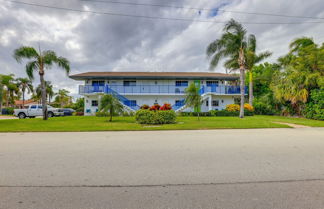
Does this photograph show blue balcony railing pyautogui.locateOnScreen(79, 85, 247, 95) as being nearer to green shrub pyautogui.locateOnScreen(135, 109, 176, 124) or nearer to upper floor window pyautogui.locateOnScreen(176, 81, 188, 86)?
upper floor window pyautogui.locateOnScreen(176, 81, 188, 86)

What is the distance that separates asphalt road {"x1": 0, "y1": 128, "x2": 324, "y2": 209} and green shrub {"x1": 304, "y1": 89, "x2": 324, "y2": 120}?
47.9 feet

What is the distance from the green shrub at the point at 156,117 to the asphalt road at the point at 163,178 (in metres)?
6.73

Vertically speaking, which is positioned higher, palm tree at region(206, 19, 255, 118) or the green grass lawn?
palm tree at region(206, 19, 255, 118)

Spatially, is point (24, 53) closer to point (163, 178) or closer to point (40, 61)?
point (40, 61)

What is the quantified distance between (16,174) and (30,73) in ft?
54.0

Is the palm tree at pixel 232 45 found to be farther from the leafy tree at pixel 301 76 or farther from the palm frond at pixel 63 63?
the palm frond at pixel 63 63

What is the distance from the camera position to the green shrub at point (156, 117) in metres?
11.8

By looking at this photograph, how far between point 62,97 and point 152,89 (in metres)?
41.2

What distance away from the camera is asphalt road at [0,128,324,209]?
238cm

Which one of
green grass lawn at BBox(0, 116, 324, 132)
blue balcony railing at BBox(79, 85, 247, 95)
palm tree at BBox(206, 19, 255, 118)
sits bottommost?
green grass lawn at BBox(0, 116, 324, 132)

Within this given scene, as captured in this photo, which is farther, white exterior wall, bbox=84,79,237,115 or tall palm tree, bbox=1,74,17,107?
tall palm tree, bbox=1,74,17,107

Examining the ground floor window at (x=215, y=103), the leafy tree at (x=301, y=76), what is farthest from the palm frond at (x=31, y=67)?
the leafy tree at (x=301, y=76)

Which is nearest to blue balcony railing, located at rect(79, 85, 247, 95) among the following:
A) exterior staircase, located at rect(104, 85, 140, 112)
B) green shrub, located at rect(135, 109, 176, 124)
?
exterior staircase, located at rect(104, 85, 140, 112)

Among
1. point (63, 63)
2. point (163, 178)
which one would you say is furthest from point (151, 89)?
point (163, 178)
